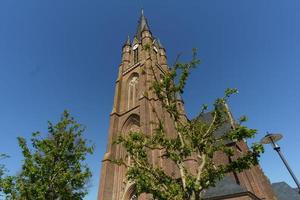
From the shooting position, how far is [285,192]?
2608 centimetres

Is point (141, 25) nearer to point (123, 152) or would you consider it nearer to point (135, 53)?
point (135, 53)

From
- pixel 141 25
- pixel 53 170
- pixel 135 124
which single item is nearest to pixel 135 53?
pixel 141 25

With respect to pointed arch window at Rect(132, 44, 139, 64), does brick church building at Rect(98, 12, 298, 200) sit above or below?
below

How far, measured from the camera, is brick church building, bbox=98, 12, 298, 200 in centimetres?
1778

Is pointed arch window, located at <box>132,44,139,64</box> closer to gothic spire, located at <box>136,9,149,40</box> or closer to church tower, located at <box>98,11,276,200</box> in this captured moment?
church tower, located at <box>98,11,276,200</box>

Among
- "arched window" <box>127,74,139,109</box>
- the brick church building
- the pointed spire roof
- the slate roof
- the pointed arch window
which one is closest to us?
the brick church building

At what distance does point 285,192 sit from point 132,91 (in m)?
23.0

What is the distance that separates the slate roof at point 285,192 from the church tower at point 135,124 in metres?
3.44

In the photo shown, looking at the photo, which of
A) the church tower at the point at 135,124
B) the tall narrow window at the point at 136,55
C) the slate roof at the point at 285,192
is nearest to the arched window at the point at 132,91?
the church tower at the point at 135,124

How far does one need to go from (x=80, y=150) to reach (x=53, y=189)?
2812 mm

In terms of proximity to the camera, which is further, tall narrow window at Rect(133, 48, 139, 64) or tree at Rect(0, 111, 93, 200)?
tall narrow window at Rect(133, 48, 139, 64)

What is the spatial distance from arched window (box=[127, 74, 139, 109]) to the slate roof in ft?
68.5

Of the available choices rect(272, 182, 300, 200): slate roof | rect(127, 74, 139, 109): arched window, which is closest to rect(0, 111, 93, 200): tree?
rect(127, 74, 139, 109): arched window

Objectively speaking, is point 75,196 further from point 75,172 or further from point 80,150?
point 80,150
